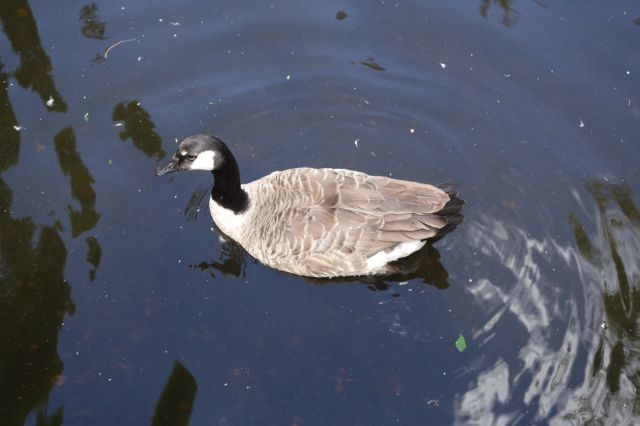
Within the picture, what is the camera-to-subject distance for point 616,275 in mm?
6227

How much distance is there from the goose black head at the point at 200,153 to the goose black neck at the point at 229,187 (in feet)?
0.09

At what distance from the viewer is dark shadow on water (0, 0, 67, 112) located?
764 cm

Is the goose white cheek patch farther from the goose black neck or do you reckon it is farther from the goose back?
the goose back

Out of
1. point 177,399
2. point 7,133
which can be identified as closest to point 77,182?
point 7,133

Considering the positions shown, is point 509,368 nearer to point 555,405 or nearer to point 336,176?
point 555,405

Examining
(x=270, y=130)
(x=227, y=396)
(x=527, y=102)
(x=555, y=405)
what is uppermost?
(x=527, y=102)

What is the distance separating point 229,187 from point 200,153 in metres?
0.44

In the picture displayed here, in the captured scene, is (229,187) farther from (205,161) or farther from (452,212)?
(452,212)

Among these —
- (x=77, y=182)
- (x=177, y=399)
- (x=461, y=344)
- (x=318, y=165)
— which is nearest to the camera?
(x=177, y=399)

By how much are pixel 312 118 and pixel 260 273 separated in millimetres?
1979

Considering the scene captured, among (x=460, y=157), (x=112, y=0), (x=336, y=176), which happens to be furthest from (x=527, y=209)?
(x=112, y=0)

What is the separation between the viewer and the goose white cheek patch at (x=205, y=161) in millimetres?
6027

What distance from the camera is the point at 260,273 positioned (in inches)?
253

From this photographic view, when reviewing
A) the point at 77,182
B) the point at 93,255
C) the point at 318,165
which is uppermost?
the point at 318,165
